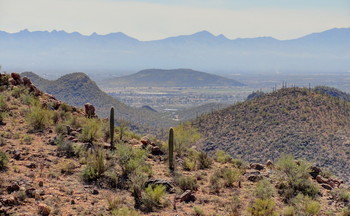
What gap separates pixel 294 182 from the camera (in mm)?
17031

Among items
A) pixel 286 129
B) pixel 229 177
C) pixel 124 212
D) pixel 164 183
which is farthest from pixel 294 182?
pixel 286 129

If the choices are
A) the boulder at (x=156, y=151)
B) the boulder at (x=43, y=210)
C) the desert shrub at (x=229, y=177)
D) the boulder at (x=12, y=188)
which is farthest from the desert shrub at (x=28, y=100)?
the desert shrub at (x=229, y=177)

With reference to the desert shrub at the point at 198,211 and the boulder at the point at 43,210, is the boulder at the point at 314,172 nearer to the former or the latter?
the desert shrub at the point at 198,211

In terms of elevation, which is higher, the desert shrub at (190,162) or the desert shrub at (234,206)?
the desert shrub at (190,162)

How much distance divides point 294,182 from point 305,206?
2.47 m

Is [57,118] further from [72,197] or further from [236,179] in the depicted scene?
[236,179]

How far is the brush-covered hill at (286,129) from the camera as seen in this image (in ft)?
143

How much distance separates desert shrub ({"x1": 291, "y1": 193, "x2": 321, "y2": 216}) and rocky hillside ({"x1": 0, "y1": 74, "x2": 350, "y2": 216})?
0.04 m

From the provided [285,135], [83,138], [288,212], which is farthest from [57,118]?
[285,135]

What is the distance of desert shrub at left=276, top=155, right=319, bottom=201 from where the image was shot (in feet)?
54.3

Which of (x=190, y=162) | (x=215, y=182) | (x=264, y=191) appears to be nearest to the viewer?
(x=264, y=191)

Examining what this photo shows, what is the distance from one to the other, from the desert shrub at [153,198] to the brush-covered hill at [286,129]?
2775 cm

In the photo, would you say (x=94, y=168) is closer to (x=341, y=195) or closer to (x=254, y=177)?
(x=254, y=177)

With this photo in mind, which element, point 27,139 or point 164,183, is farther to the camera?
point 27,139
